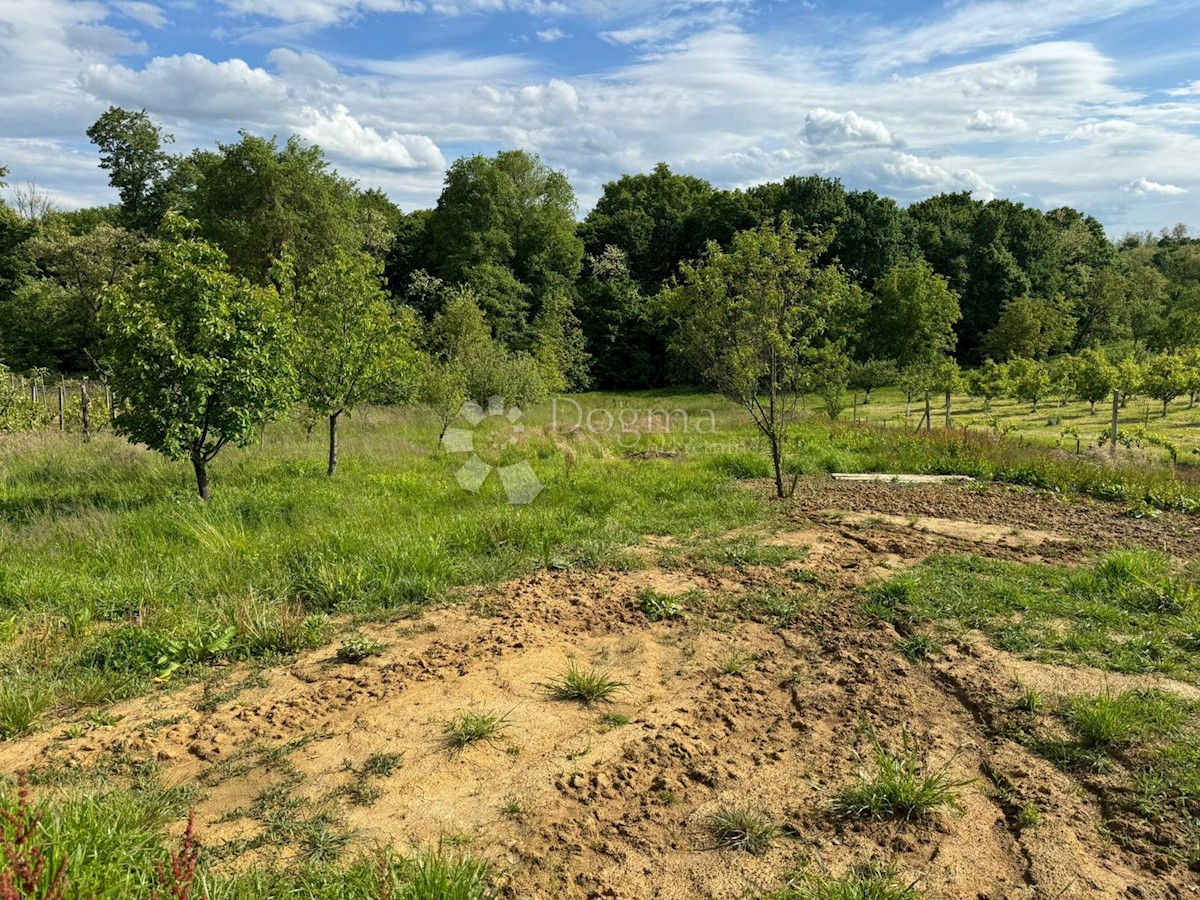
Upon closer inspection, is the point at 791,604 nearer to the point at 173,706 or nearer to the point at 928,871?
the point at 928,871

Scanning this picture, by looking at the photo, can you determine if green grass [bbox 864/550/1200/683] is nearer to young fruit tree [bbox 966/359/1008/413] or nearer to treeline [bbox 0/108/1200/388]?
young fruit tree [bbox 966/359/1008/413]

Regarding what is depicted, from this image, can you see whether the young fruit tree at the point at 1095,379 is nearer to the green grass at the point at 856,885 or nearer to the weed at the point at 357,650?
the green grass at the point at 856,885

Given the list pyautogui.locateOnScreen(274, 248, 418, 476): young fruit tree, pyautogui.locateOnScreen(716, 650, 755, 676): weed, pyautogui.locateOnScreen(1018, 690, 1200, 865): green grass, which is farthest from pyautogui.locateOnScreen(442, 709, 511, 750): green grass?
pyautogui.locateOnScreen(274, 248, 418, 476): young fruit tree

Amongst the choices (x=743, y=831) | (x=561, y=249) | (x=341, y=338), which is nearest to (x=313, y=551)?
(x=743, y=831)

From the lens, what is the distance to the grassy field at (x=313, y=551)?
12.2ft

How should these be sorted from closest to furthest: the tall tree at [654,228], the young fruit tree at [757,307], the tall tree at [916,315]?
the young fruit tree at [757,307], the tall tree at [916,315], the tall tree at [654,228]

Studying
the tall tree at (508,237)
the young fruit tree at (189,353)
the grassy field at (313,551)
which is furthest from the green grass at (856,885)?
the tall tree at (508,237)

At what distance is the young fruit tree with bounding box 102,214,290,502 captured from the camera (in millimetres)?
8102

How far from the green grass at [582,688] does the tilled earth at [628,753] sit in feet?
0.34

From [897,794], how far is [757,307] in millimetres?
7498

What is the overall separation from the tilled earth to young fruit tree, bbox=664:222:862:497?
4.63 m

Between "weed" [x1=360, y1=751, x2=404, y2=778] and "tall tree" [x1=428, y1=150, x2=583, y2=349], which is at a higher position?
"tall tree" [x1=428, y1=150, x2=583, y2=349]

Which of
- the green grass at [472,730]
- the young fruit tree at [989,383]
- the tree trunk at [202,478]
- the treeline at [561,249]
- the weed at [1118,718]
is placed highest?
the treeline at [561,249]

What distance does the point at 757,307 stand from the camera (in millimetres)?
9930
